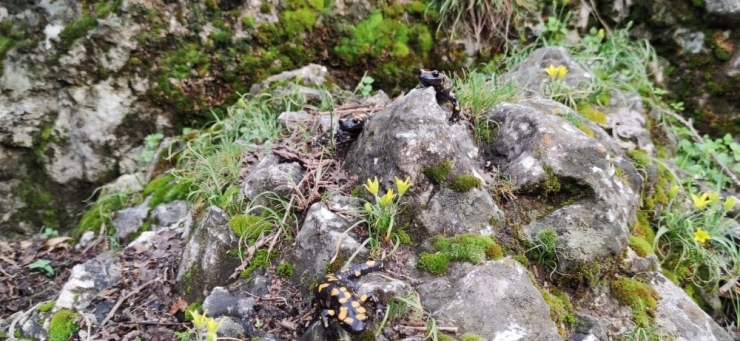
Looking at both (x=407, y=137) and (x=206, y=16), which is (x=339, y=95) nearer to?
(x=206, y=16)

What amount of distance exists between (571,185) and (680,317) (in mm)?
1065

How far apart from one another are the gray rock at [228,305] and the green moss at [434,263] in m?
1.08

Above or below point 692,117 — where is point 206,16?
above

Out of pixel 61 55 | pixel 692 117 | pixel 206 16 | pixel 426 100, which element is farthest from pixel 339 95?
pixel 692 117

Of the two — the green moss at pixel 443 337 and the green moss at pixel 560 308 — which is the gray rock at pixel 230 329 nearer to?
the green moss at pixel 443 337

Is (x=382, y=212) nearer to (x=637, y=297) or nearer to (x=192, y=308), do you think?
(x=192, y=308)

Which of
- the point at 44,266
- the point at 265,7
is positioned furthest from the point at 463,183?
the point at 44,266

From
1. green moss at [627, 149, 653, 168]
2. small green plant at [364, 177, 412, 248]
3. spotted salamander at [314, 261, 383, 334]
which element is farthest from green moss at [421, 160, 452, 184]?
green moss at [627, 149, 653, 168]

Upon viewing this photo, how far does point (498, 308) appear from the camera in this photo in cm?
279

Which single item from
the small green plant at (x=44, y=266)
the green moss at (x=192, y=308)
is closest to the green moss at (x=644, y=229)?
the green moss at (x=192, y=308)

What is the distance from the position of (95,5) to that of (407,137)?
4052 millimetres

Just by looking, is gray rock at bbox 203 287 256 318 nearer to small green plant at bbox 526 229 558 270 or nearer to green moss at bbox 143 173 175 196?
small green plant at bbox 526 229 558 270

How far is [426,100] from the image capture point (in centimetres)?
359

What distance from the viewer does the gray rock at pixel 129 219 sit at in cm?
470
